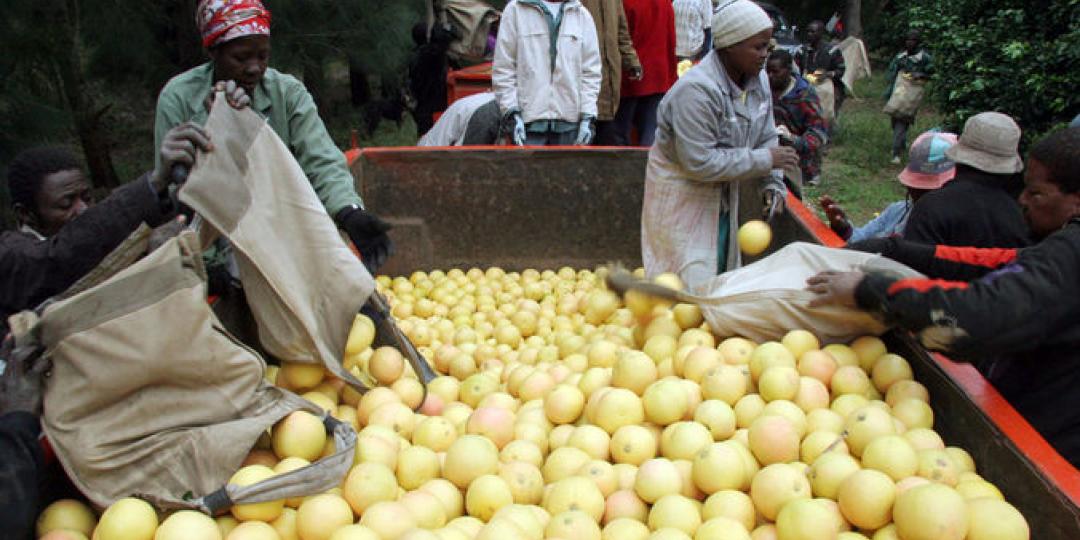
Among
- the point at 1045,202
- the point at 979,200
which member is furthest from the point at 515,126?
the point at 1045,202

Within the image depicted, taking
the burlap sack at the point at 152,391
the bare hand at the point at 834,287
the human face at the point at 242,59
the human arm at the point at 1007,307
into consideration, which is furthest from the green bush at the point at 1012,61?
the burlap sack at the point at 152,391

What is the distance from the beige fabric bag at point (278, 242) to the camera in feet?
8.34

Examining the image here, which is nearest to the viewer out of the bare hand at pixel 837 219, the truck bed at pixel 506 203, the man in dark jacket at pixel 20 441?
the man in dark jacket at pixel 20 441

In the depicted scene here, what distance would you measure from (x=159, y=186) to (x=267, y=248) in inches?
14.9

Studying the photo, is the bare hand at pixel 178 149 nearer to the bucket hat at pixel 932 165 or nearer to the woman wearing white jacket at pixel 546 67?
the bucket hat at pixel 932 165

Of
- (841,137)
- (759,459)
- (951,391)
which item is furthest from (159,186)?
(841,137)

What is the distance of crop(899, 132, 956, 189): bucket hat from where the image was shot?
4.09 m

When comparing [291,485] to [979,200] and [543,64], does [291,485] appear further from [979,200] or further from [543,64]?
[543,64]

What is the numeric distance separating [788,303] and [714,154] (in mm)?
1221

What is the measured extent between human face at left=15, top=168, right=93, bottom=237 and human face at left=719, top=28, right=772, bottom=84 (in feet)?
9.38

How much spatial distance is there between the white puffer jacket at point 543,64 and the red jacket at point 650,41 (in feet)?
3.82

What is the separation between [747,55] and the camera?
3916 millimetres

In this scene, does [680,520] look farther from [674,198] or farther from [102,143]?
[102,143]

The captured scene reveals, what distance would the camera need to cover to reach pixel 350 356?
3047mm
